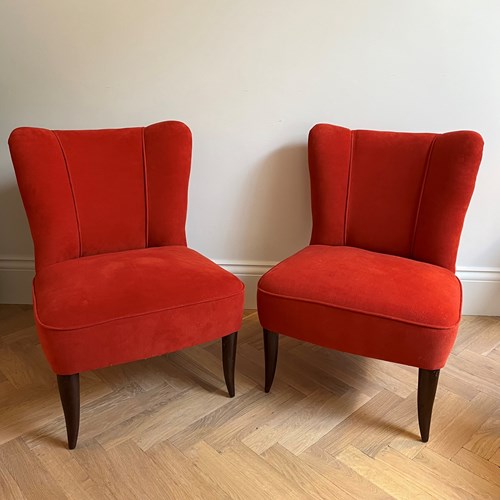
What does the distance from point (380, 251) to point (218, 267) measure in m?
0.62

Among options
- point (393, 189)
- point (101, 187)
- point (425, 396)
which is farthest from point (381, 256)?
point (101, 187)

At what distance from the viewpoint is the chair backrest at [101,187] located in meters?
1.60

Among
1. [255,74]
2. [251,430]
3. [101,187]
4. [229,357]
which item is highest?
[255,74]

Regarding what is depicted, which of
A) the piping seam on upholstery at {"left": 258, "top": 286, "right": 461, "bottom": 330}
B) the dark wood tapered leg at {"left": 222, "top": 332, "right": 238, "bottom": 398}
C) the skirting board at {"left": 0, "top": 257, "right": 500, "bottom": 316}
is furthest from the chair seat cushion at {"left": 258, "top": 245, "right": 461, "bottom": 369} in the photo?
the skirting board at {"left": 0, "top": 257, "right": 500, "bottom": 316}

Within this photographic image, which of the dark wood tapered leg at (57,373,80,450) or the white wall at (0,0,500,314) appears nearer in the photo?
the dark wood tapered leg at (57,373,80,450)

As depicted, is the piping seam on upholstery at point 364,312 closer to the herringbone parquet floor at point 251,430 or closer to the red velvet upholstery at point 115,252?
the red velvet upholstery at point 115,252

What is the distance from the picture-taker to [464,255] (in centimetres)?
216

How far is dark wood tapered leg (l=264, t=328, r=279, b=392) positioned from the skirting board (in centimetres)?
63

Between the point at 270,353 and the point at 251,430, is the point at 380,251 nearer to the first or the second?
the point at 270,353

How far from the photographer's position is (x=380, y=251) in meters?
1.81

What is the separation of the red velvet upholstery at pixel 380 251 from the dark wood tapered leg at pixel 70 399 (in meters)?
0.58

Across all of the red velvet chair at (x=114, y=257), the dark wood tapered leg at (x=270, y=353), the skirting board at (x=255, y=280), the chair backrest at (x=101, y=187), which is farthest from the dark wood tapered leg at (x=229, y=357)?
the skirting board at (x=255, y=280)

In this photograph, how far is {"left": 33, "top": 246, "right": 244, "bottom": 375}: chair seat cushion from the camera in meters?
1.30

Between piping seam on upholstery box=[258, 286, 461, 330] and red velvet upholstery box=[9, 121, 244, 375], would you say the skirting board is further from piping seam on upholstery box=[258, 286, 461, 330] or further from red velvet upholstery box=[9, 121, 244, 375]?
piping seam on upholstery box=[258, 286, 461, 330]
